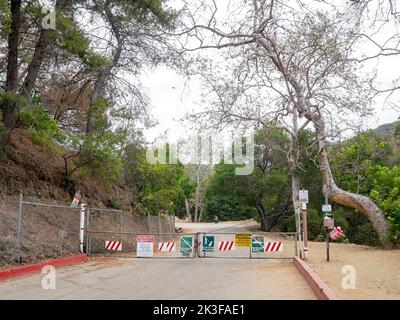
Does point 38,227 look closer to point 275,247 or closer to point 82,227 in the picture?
point 82,227

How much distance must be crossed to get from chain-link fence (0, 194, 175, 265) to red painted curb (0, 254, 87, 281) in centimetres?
31

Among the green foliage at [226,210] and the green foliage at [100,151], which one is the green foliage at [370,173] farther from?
the green foliage at [226,210]

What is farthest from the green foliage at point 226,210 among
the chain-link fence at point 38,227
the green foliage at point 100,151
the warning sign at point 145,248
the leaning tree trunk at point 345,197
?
the warning sign at point 145,248

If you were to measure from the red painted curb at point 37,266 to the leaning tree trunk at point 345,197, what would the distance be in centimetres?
1098

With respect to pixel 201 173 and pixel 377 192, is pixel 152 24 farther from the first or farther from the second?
pixel 201 173

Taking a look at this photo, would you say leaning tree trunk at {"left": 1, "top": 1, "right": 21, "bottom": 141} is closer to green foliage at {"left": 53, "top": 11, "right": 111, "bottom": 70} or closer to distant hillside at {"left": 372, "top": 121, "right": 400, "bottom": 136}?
green foliage at {"left": 53, "top": 11, "right": 111, "bottom": 70}

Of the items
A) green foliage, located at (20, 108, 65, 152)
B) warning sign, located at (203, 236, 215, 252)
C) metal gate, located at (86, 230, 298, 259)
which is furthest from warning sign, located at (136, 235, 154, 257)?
green foliage, located at (20, 108, 65, 152)

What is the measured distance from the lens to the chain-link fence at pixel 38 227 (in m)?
13.6

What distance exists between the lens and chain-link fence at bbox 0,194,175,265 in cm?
1359

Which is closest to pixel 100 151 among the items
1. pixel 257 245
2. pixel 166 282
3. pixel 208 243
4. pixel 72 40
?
pixel 72 40

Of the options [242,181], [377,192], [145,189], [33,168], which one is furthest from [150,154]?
[242,181]

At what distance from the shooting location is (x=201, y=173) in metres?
77.8

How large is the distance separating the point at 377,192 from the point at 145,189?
13.1 m

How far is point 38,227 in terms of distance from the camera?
54.7 feet
